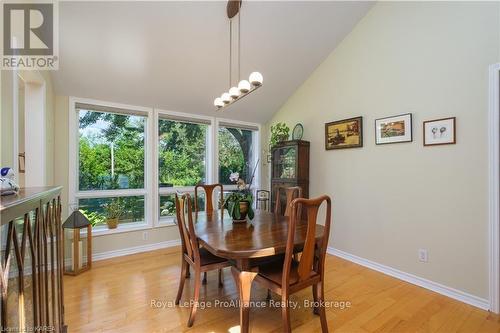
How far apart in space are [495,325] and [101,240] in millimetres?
4214

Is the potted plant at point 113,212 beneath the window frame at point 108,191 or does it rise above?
beneath

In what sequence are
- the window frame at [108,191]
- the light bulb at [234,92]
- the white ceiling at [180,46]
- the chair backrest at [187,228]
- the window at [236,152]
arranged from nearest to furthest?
1. the chair backrest at [187,228]
2. the light bulb at [234,92]
3. the white ceiling at [180,46]
4. the window frame at [108,191]
5. the window at [236,152]

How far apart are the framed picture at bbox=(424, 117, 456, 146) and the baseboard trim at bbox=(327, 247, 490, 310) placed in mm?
1453

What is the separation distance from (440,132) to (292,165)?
1.90 metres

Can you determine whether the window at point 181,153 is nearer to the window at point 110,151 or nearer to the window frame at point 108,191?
the window frame at point 108,191

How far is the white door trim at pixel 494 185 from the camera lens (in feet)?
6.71

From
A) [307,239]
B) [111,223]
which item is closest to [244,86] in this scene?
[307,239]

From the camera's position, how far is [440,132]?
94.7 inches

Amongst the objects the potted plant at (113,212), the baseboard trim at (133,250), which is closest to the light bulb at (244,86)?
the potted plant at (113,212)

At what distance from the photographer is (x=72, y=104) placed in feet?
10.0

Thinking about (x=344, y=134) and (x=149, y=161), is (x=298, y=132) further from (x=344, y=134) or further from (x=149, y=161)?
(x=149, y=161)

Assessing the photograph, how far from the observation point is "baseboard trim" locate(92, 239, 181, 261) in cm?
319

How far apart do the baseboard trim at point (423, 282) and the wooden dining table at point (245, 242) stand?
57.1 inches

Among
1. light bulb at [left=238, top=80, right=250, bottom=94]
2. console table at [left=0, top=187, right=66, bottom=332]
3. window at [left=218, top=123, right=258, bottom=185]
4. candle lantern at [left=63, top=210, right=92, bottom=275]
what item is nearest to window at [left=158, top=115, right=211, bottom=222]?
window at [left=218, top=123, right=258, bottom=185]
